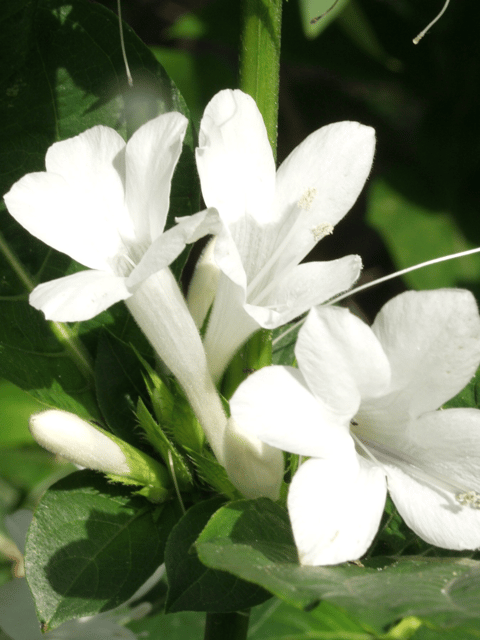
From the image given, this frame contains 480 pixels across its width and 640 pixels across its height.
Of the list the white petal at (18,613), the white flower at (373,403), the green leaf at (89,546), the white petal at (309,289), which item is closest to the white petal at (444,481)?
the white flower at (373,403)

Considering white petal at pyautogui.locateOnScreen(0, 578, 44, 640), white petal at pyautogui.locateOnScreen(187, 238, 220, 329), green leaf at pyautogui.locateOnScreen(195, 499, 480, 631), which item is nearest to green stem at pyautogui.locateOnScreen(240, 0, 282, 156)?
white petal at pyautogui.locateOnScreen(187, 238, 220, 329)

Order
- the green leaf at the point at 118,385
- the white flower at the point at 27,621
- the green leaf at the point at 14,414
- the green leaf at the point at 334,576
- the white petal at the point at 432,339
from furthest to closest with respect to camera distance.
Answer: the green leaf at the point at 14,414 → the white flower at the point at 27,621 → the green leaf at the point at 118,385 → the white petal at the point at 432,339 → the green leaf at the point at 334,576

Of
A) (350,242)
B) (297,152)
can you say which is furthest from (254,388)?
(350,242)

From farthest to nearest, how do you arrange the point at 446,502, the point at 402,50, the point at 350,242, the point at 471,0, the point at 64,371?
the point at 350,242 < the point at 402,50 < the point at 471,0 < the point at 64,371 < the point at 446,502

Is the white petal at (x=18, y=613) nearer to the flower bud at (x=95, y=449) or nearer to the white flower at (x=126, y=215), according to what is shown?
the flower bud at (x=95, y=449)

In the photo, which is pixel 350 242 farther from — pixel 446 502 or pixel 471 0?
pixel 446 502

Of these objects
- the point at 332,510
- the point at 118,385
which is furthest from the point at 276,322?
the point at 118,385

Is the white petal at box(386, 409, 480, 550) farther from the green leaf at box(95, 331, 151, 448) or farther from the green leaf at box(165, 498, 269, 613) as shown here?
the green leaf at box(95, 331, 151, 448)
